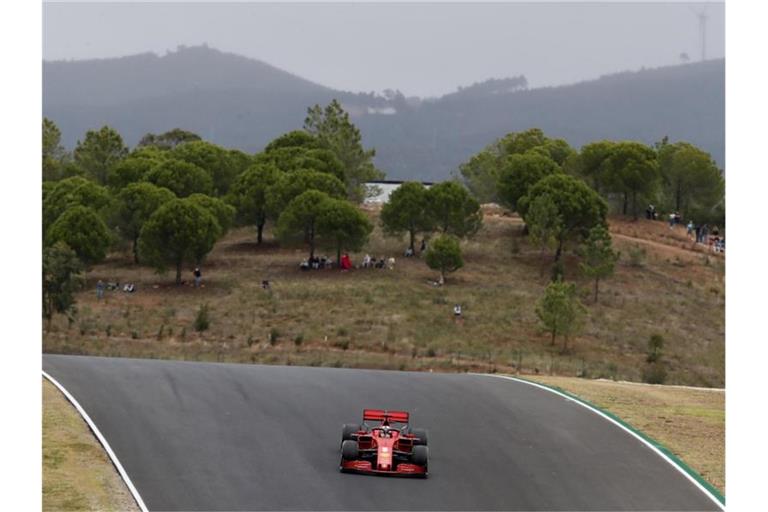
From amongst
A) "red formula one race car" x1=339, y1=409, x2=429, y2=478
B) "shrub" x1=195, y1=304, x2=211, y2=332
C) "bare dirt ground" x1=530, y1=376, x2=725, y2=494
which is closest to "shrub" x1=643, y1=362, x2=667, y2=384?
"bare dirt ground" x1=530, y1=376, x2=725, y2=494

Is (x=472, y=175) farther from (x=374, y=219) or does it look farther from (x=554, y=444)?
(x=554, y=444)

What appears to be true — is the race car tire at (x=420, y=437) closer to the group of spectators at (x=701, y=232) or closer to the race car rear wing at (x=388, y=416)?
the race car rear wing at (x=388, y=416)

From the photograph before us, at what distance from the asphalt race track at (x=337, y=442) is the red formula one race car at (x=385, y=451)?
0.30 metres

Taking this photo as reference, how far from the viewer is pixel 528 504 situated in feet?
58.5

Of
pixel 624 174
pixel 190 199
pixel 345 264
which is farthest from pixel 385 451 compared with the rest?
pixel 624 174

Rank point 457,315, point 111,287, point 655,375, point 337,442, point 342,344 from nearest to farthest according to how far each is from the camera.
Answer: point 337,442, point 655,375, point 342,344, point 457,315, point 111,287

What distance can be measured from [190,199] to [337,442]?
1704 inches

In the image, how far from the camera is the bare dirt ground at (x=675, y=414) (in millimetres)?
20906

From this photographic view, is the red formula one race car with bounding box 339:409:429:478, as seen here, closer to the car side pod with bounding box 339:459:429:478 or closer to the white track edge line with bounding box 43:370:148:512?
the car side pod with bounding box 339:459:429:478

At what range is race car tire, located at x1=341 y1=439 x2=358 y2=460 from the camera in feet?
63.4

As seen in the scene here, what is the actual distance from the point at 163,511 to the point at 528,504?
247 inches

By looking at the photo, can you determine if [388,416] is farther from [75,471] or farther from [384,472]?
[75,471]

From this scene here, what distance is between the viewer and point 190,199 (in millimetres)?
62500

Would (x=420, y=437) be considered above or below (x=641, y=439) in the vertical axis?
above
